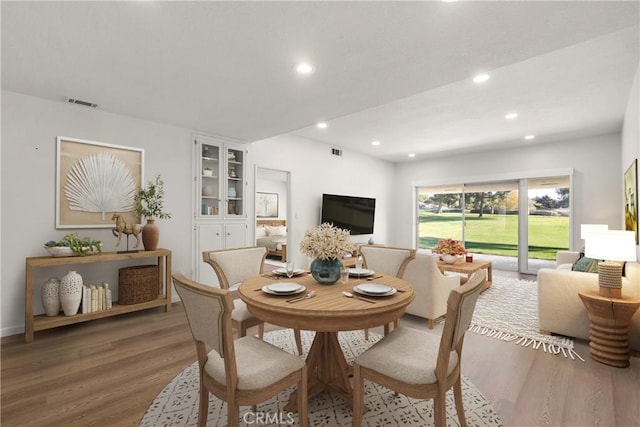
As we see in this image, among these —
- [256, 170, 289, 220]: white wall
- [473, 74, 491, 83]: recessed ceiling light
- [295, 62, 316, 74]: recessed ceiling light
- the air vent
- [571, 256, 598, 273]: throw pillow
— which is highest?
[473, 74, 491, 83]: recessed ceiling light

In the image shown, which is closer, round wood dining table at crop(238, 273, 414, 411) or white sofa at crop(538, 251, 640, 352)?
round wood dining table at crop(238, 273, 414, 411)

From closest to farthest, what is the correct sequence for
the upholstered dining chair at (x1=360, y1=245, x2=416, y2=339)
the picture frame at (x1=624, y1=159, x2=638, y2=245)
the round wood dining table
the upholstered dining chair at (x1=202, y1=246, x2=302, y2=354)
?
the round wood dining table → the upholstered dining chair at (x1=202, y1=246, x2=302, y2=354) → the upholstered dining chair at (x1=360, y1=245, x2=416, y2=339) → the picture frame at (x1=624, y1=159, x2=638, y2=245)

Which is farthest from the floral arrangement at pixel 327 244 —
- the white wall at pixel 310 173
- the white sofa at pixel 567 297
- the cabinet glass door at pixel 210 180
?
the white wall at pixel 310 173

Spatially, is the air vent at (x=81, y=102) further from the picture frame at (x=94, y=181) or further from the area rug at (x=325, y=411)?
the area rug at (x=325, y=411)

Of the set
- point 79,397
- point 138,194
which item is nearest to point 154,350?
point 79,397

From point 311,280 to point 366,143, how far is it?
4.54 m

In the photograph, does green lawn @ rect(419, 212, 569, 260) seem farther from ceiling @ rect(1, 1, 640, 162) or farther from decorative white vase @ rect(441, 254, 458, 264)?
decorative white vase @ rect(441, 254, 458, 264)

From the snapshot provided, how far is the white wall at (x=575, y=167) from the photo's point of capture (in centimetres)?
533

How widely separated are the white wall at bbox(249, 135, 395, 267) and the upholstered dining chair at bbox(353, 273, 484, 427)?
3.98m

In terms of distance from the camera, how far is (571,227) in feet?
18.6

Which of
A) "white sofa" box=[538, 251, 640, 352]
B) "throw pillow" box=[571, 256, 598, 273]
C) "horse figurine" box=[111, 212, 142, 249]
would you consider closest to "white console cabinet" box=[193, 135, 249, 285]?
"horse figurine" box=[111, 212, 142, 249]

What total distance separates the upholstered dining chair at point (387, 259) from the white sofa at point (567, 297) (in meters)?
1.55

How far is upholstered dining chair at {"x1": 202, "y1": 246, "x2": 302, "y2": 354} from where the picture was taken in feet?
7.74

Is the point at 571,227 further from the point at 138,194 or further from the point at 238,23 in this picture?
the point at 138,194
